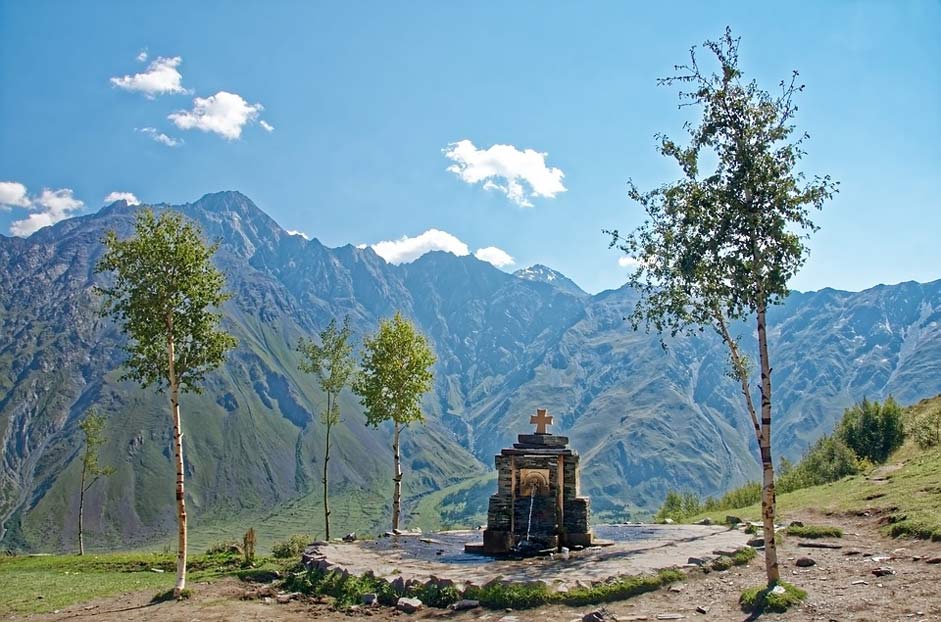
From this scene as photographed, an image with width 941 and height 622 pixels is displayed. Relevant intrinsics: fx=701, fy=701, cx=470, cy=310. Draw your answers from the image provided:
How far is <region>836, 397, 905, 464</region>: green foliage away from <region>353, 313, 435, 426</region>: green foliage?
96.5 ft

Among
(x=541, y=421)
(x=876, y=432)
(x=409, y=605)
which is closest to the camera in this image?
(x=409, y=605)

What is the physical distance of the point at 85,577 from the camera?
31.2m

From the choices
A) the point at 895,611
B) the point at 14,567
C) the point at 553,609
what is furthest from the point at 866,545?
the point at 14,567

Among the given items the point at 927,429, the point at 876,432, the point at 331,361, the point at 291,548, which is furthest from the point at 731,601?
the point at 876,432

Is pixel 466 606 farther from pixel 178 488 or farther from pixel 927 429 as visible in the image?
pixel 927 429

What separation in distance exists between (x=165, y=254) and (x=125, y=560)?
64.9 ft

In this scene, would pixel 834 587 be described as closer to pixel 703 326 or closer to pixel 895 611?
pixel 895 611

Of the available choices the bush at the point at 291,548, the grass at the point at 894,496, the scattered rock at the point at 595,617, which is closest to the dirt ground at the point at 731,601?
the scattered rock at the point at 595,617

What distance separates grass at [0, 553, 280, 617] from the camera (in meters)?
25.1

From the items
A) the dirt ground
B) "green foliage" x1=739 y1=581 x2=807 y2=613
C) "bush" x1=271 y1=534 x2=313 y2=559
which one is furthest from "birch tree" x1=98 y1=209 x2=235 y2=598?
"green foliage" x1=739 y1=581 x2=807 y2=613

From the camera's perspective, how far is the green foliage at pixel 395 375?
133 feet

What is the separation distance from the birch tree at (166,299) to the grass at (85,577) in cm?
437

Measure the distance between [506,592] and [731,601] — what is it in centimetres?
625

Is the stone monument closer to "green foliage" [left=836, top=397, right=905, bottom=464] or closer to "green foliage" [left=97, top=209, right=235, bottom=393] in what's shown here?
"green foliage" [left=97, top=209, right=235, bottom=393]
